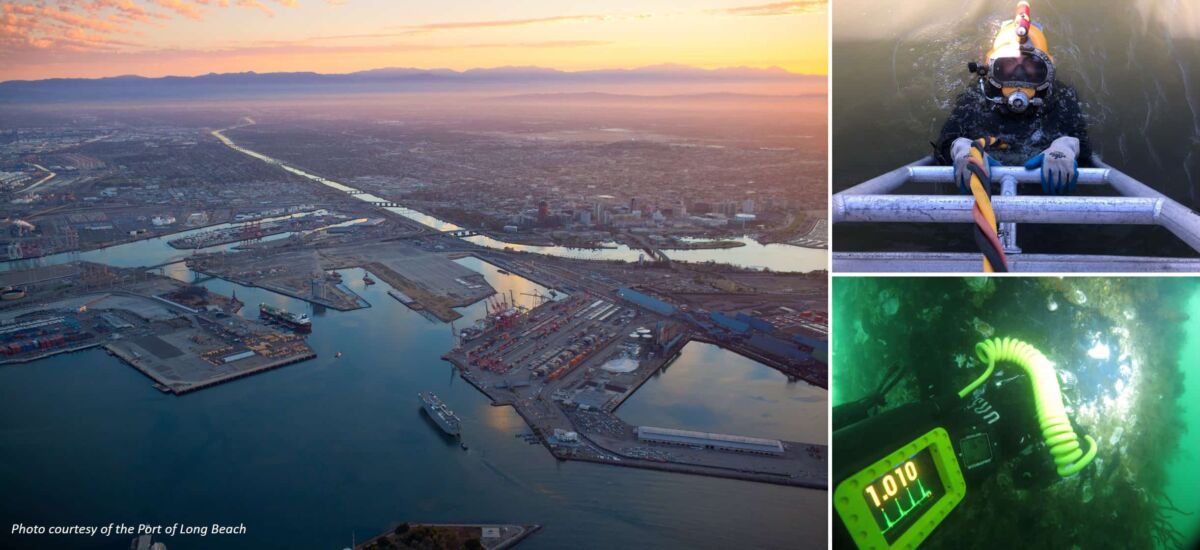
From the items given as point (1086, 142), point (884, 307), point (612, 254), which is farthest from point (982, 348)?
point (612, 254)

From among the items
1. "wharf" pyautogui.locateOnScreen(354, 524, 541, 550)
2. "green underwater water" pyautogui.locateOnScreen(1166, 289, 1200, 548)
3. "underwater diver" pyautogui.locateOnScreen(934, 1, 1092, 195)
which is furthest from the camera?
"wharf" pyautogui.locateOnScreen(354, 524, 541, 550)

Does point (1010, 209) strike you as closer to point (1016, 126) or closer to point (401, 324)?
point (1016, 126)

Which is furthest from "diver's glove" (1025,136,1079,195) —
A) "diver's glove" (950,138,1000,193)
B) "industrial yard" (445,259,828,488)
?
"industrial yard" (445,259,828,488)

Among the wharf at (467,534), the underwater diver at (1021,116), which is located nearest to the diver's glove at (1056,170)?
the underwater diver at (1021,116)

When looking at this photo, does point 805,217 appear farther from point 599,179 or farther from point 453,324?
point 453,324

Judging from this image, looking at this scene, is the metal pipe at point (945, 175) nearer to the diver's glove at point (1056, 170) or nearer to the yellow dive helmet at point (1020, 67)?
the diver's glove at point (1056, 170)

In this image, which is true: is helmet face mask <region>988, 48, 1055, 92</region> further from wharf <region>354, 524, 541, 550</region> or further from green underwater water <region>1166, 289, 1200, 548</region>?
wharf <region>354, 524, 541, 550</region>
